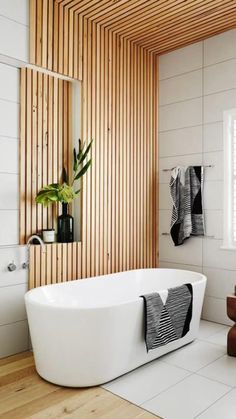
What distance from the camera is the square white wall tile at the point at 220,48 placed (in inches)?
159

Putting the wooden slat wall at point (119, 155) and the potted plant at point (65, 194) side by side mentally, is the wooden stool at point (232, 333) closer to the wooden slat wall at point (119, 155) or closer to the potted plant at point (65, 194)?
the wooden slat wall at point (119, 155)

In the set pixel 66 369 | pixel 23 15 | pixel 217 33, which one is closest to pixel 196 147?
pixel 217 33

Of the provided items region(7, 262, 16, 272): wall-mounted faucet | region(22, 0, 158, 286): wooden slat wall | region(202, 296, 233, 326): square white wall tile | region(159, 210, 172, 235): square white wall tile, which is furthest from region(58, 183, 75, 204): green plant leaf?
region(202, 296, 233, 326): square white wall tile

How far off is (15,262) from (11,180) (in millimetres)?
721

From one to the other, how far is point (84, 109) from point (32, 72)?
61cm

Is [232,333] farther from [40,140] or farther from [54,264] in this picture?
[40,140]

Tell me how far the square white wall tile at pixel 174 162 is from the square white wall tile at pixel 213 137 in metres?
0.14

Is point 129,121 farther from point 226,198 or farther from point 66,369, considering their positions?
point 66,369

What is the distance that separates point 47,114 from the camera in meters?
3.70

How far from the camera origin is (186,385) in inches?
106

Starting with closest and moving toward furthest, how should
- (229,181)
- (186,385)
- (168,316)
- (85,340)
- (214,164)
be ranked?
(85,340) → (186,385) → (168,316) → (229,181) → (214,164)

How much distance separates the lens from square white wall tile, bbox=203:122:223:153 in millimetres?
4152

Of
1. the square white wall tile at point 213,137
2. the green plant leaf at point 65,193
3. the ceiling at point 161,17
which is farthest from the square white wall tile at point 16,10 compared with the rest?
the square white wall tile at point 213,137

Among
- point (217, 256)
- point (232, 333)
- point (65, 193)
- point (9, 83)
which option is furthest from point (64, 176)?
point (232, 333)
